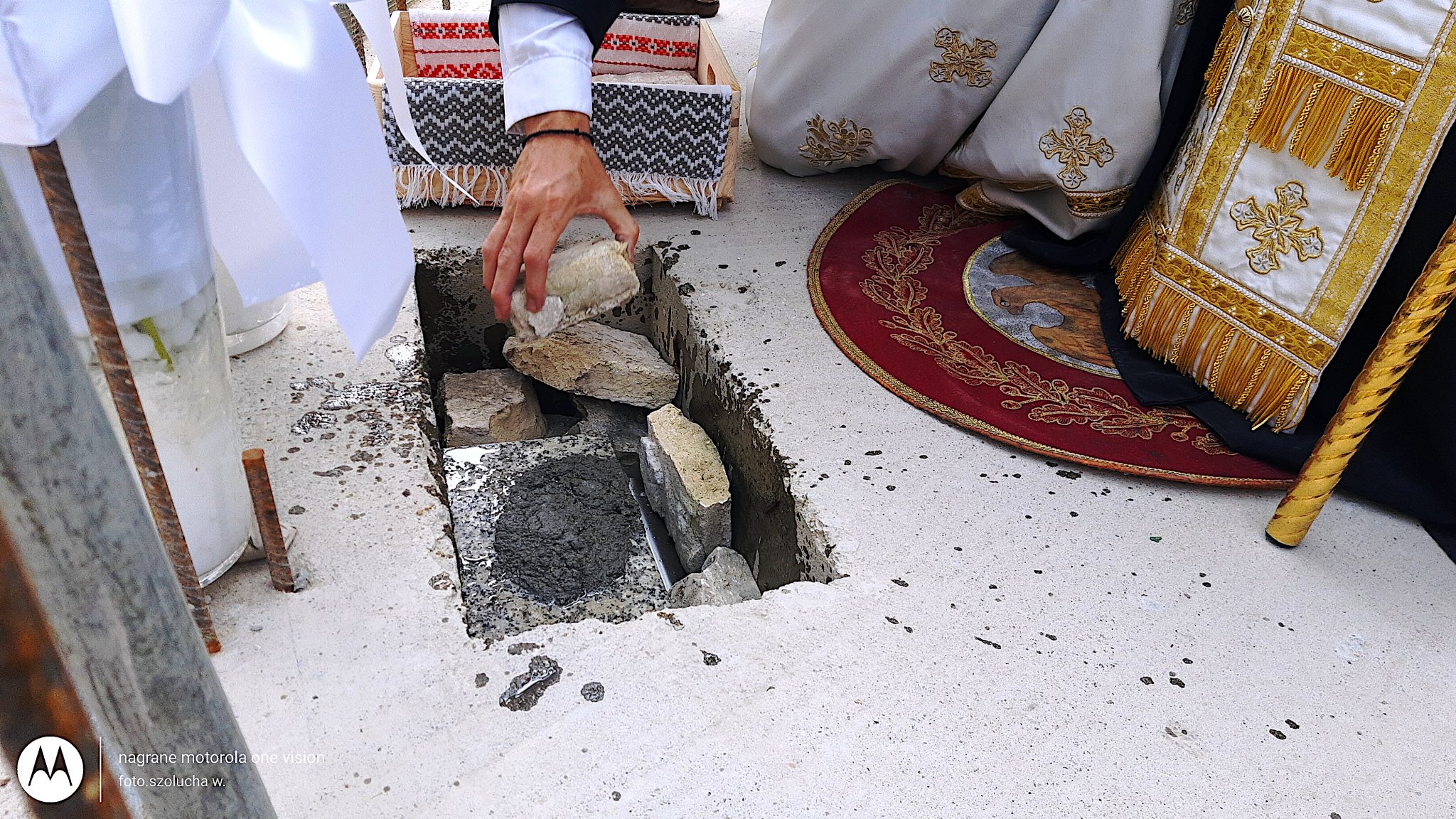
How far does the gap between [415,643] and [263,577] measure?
216 millimetres

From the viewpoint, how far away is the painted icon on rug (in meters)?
1.68

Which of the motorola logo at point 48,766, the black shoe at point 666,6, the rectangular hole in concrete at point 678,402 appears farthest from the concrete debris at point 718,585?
the black shoe at point 666,6

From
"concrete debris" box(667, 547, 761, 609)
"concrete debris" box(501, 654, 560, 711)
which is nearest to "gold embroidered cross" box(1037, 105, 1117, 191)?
"concrete debris" box(667, 547, 761, 609)

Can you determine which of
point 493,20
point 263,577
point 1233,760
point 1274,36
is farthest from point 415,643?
point 1274,36

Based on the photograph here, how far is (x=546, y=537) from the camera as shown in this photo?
1.49 m

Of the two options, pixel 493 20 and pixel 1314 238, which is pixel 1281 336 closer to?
pixel 1314 238

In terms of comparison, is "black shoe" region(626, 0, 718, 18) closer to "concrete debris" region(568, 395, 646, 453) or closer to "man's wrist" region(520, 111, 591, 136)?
"man's wrist" region(520, 111, 591, 136)

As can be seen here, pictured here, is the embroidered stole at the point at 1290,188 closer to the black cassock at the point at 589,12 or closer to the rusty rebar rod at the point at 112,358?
the black cassock at the point at 589,12

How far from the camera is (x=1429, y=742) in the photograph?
1079mm

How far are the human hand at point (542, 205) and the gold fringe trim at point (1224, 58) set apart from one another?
0.95 meters

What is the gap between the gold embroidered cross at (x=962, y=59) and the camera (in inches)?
75.5

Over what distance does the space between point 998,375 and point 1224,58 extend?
0.60m

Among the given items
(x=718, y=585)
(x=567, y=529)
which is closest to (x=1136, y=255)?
(x=718, y=585)

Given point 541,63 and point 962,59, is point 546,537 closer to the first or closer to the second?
point 541,63
